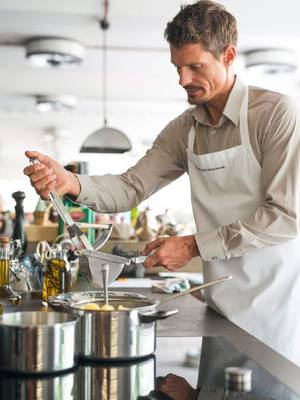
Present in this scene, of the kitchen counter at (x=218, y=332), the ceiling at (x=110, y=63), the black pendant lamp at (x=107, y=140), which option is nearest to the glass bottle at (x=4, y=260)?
the kitchen counter at (x=218, y=332)

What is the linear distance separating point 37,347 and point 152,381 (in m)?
0.25

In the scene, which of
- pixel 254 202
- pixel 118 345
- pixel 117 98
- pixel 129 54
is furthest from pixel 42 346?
pixel 117 98

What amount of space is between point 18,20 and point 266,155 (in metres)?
5.77

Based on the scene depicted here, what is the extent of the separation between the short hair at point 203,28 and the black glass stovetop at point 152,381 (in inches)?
40.5

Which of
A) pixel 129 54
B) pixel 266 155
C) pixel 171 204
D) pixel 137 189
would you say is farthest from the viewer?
pixel 171 204

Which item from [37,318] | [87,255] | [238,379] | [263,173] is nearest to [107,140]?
[263,173]

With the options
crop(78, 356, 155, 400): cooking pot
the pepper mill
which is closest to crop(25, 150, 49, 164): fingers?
crop(78, 356, 155, 400): cooking pot

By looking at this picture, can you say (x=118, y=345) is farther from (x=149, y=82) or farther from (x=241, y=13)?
(x=149, y=82)

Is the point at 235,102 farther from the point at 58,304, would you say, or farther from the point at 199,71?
the point at 58,304

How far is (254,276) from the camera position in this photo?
2334mm

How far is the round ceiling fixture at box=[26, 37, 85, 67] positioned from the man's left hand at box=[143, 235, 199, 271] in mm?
6333

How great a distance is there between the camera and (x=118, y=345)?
1.61m

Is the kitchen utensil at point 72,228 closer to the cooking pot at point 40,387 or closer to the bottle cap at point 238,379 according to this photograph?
the cooking pot at point 40,387

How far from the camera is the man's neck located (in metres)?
2.47
